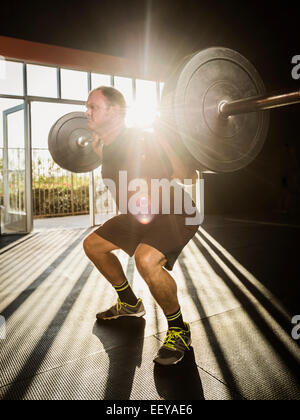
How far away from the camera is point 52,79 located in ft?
16.7

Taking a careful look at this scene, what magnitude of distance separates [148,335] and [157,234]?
1.85 ft

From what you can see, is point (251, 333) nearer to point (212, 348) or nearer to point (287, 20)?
point (212, 348)

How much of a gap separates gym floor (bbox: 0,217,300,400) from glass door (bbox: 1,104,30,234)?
2.15m

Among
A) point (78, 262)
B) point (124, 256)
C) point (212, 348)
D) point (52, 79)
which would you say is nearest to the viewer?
point (212, 348)

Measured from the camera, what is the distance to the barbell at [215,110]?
1.19 meters

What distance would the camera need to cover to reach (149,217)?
57.2 inches

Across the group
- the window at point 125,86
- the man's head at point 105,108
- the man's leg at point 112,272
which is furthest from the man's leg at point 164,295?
the window at point 125,86

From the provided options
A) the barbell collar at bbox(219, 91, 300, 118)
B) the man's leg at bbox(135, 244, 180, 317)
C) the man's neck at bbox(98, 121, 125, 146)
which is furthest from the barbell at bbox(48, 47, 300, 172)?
the man's leg at bbox(135, 244, 180, 317)

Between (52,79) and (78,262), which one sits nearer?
(78,262)

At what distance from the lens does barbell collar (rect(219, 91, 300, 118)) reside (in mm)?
1049

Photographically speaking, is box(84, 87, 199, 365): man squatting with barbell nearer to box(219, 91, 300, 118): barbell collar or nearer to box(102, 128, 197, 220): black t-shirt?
box(102, 128, 197, 220): black t-shirt
